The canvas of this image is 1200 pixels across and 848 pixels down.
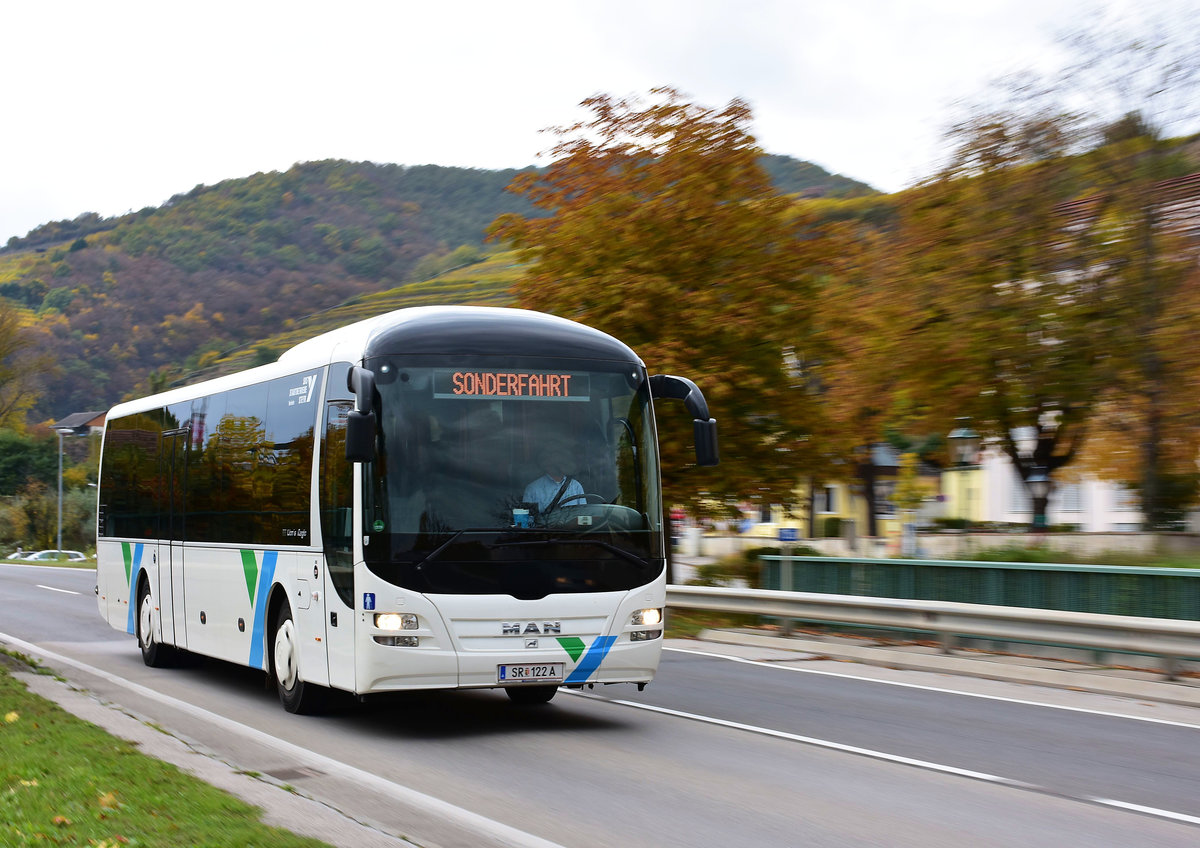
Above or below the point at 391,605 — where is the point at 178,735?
below

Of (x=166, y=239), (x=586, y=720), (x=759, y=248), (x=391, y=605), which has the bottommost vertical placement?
(x=586, y=720)

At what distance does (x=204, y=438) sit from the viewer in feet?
46.6

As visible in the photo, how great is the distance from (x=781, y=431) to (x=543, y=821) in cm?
1878

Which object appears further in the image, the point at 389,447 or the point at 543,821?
the point at 389,447

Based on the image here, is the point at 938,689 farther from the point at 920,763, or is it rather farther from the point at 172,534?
the point at 172,534

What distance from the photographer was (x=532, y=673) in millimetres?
9922

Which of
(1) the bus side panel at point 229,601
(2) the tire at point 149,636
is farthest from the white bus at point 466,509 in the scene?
(2) the tire at point 149,636

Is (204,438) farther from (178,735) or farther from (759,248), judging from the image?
(759,248)

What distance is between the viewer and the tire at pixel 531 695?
12062 mm

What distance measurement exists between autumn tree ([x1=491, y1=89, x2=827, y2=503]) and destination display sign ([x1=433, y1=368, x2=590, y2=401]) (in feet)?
41.4

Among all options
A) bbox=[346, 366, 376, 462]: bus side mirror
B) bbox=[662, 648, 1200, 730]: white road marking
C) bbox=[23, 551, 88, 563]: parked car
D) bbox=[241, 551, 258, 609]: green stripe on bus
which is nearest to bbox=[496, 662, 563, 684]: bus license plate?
bbox=[346, 366, 376, 462]: bus side mirror

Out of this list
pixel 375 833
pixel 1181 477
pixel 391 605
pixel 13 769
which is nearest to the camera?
pixel 375 833

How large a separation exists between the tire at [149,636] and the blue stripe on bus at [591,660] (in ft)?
24.7

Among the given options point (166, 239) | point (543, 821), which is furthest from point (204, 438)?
point (166, 239)
